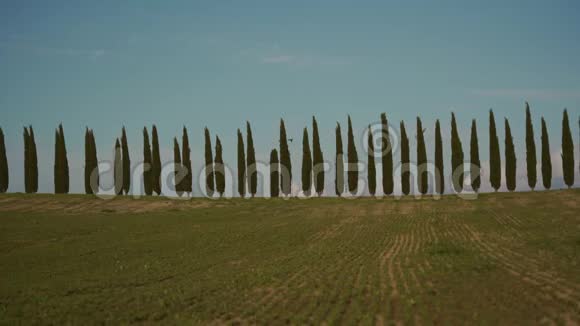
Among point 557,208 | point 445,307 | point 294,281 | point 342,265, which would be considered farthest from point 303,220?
point 445,307

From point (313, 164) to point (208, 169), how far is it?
44.4 ft

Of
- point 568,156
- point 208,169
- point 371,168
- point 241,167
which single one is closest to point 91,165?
point 208,169

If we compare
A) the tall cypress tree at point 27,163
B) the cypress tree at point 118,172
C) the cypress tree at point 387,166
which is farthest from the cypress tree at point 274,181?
the tall cypress tree at point 27,163

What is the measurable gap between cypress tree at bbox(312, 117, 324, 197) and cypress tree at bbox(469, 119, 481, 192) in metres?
18.1

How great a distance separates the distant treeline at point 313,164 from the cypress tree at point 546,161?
0.11m

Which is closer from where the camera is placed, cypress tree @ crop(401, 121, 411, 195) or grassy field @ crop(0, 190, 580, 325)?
grassy field @ crop(0, 190, 580, 325)

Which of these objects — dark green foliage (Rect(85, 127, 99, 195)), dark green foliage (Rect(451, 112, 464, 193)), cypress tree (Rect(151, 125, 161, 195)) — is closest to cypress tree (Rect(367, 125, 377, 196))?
dark green foliage (Rect(451, 112, 464, 193))

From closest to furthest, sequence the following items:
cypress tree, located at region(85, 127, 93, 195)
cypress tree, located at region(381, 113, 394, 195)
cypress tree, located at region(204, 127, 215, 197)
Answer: cypress tree, located at region(381, 113, 394, 195), cypress tree, located at region(85, 127, 93, 195), cypress tree, located at region(204, 127, 215, 197)

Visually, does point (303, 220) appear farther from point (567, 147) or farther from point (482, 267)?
point (567, 147)

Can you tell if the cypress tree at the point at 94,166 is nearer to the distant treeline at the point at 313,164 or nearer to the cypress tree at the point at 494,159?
the distant treeline at the point at 313,164

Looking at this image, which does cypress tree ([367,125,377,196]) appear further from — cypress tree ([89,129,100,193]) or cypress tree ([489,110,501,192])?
cypress tree ([89,129,100,193])

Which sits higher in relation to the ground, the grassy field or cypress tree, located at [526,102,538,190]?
cypress tree, located at [526,102,538,190]

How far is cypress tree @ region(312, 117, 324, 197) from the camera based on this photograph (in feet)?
232

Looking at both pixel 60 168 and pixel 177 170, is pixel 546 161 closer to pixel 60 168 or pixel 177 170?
pixel 177 170
